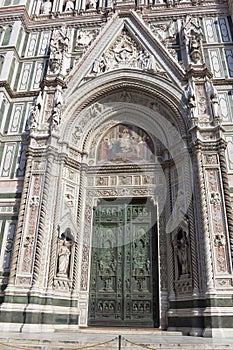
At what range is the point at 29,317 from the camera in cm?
740

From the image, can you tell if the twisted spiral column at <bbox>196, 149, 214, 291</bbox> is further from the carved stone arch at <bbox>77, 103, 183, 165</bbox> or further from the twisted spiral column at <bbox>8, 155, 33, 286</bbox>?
the twisted spiral column at <bbox>8, 155, 33, 286</bbox>

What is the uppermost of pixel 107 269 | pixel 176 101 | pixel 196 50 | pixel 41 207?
pixel 196 50

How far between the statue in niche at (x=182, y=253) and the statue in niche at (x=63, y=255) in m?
2.97

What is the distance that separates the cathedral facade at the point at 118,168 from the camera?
311 inches

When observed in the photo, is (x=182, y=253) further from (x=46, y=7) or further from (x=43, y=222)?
(x=46, y=7)

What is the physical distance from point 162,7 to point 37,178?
8.94 metres

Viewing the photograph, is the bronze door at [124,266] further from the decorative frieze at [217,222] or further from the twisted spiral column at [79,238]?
the decorative frieze at [217,222]

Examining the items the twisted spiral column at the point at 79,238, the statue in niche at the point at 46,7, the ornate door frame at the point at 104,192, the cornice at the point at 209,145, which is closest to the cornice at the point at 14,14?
the statue in niche at the point at 46,7

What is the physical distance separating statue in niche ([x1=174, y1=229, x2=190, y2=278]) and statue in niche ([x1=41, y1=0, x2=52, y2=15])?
36.6ft

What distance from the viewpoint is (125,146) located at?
34.9ft

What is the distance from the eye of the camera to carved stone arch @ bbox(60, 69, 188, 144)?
10.0 meters

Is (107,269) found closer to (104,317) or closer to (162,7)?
(104,317)

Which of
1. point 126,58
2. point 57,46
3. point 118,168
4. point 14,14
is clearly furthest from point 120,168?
point 14,14

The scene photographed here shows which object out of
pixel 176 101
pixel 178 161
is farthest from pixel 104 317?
pixel 176 101
